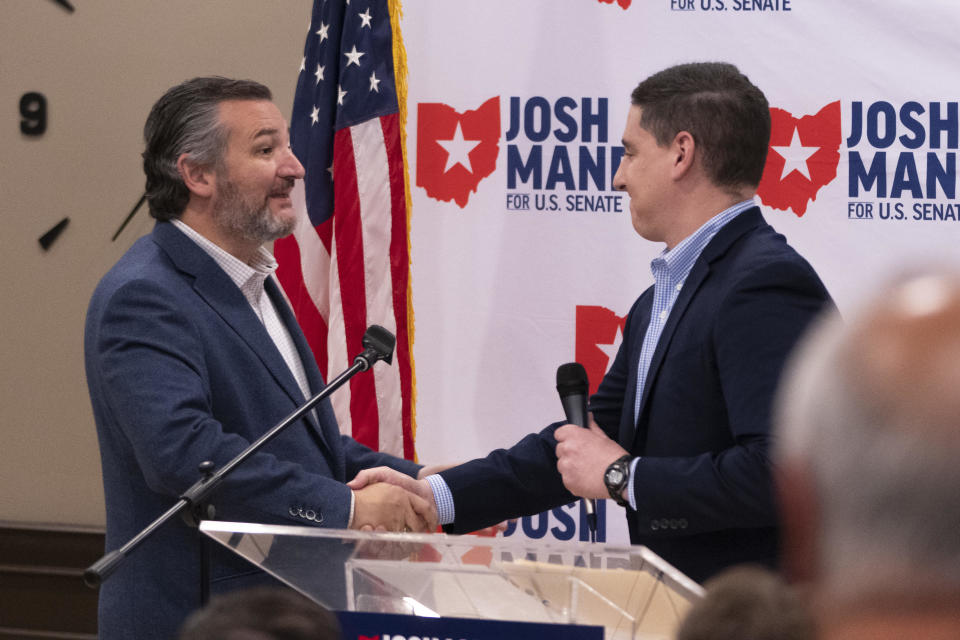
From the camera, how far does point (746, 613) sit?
2.61 ft

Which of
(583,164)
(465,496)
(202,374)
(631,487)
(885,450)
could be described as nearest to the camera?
(885,450)

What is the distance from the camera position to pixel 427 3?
151 inches

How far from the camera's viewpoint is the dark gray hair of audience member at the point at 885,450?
1.73ft

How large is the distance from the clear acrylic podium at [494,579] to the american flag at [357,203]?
2183 millimetres

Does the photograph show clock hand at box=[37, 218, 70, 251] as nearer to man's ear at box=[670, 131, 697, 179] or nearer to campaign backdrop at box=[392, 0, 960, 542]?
campaign backdrop at box=[392, 0, 960, 542]

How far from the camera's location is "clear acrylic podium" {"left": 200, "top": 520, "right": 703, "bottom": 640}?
1.56 m

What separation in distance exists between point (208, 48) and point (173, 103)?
69.9 inches

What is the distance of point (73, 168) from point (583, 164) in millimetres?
2106

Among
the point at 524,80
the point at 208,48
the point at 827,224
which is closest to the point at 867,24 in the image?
the point at 827,224

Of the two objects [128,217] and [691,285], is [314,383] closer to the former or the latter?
[691,285]

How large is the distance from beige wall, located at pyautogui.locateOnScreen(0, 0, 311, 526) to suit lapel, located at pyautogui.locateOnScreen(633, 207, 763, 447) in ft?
7.89

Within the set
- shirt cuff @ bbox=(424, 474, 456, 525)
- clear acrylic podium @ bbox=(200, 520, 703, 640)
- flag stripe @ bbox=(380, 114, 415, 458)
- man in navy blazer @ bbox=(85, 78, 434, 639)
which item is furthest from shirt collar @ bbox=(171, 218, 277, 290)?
flag stripe @ bbox=(380, 114, 415, 458)

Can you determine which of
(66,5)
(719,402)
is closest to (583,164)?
(719,402)

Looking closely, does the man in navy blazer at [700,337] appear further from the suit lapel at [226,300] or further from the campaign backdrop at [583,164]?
the campaign backdrop at [583,164]
